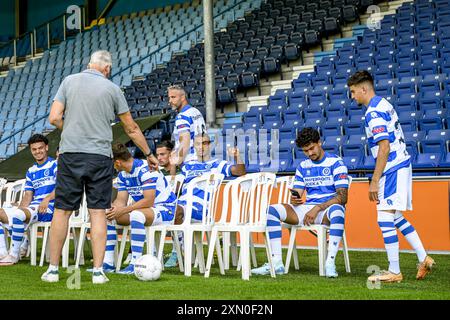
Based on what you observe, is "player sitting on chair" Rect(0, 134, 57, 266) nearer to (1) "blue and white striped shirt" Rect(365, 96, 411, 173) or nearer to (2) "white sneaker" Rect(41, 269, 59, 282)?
(2) "white sneaker" Rect(41, 269, 59, 282)

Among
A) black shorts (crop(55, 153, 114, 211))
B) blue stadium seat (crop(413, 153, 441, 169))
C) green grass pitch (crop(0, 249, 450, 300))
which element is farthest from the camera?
blue stadium seat (crop(413, 153, 441, 169))

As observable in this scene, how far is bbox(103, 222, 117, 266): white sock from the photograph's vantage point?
822 centimetres

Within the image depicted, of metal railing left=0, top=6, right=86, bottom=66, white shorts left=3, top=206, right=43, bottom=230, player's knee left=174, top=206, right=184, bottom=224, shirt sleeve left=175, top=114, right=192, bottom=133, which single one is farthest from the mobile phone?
metal railing left=0, top=6, right=86, bottom=66

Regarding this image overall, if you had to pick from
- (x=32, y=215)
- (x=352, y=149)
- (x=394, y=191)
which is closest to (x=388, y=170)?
(x=394, y=191)

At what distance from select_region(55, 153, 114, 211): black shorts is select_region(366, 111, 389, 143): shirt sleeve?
2362 mm

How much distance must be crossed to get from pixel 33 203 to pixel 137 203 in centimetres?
229

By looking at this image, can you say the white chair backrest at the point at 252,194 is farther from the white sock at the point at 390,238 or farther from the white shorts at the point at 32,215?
the white shorts at the point at 32,215

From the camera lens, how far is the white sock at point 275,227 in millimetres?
7832

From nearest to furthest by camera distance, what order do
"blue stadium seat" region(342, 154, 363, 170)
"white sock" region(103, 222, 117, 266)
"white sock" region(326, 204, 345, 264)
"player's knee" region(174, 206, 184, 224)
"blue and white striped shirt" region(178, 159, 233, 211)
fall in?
1. "white sock" region(326, 204, 345, 264)
2. "white sock" region(103, 222, 117, 266)
3. "player's knee" region(174, 206, 184, 224)
4. "blue and white striped shirt" region(178, 159, 233, 211)
5. "blue stadium seat" region(342, 154, 363, 170)

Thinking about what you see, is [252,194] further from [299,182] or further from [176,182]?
[176,182]

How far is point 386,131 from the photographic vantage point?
22.7 feet

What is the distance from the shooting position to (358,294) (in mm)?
5887

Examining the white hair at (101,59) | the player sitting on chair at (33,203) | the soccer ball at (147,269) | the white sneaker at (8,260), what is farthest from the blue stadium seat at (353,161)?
the white hair at (101,59)

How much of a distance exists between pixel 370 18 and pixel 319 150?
1203 centimetres
